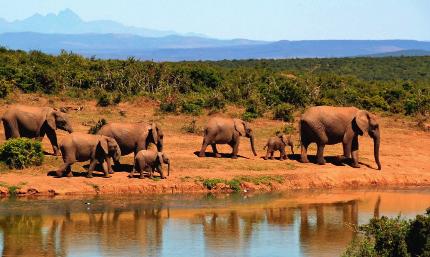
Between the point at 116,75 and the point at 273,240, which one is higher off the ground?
the point at 116,75

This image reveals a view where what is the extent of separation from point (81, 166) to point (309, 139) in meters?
8.34

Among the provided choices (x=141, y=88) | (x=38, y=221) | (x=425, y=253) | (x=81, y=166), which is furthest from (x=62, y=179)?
(x=141, y=88)

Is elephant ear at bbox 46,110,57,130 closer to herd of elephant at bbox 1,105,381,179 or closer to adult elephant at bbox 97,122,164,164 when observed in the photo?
herd of elephant at bbox 1,105,381,179

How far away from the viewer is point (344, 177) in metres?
33.8

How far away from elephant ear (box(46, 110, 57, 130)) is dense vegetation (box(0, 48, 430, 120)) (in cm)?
981

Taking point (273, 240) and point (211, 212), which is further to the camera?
point (211, 212)

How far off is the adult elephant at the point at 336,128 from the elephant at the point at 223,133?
81.9 inches

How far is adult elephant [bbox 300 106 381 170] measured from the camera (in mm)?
34625

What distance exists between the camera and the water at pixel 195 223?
2236 centimetres

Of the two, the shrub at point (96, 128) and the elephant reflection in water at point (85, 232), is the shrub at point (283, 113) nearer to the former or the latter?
A: the shrub at point (96, 128)

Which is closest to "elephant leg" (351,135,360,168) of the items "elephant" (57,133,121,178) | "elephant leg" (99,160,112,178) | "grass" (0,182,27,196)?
"elephant" (57,133,121,178)

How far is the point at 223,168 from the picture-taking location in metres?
33.0

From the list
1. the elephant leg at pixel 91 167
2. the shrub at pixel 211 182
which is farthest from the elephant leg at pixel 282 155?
the elephant leg at pixel 91 167

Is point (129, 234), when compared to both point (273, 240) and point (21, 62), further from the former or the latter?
point (21, 62)
